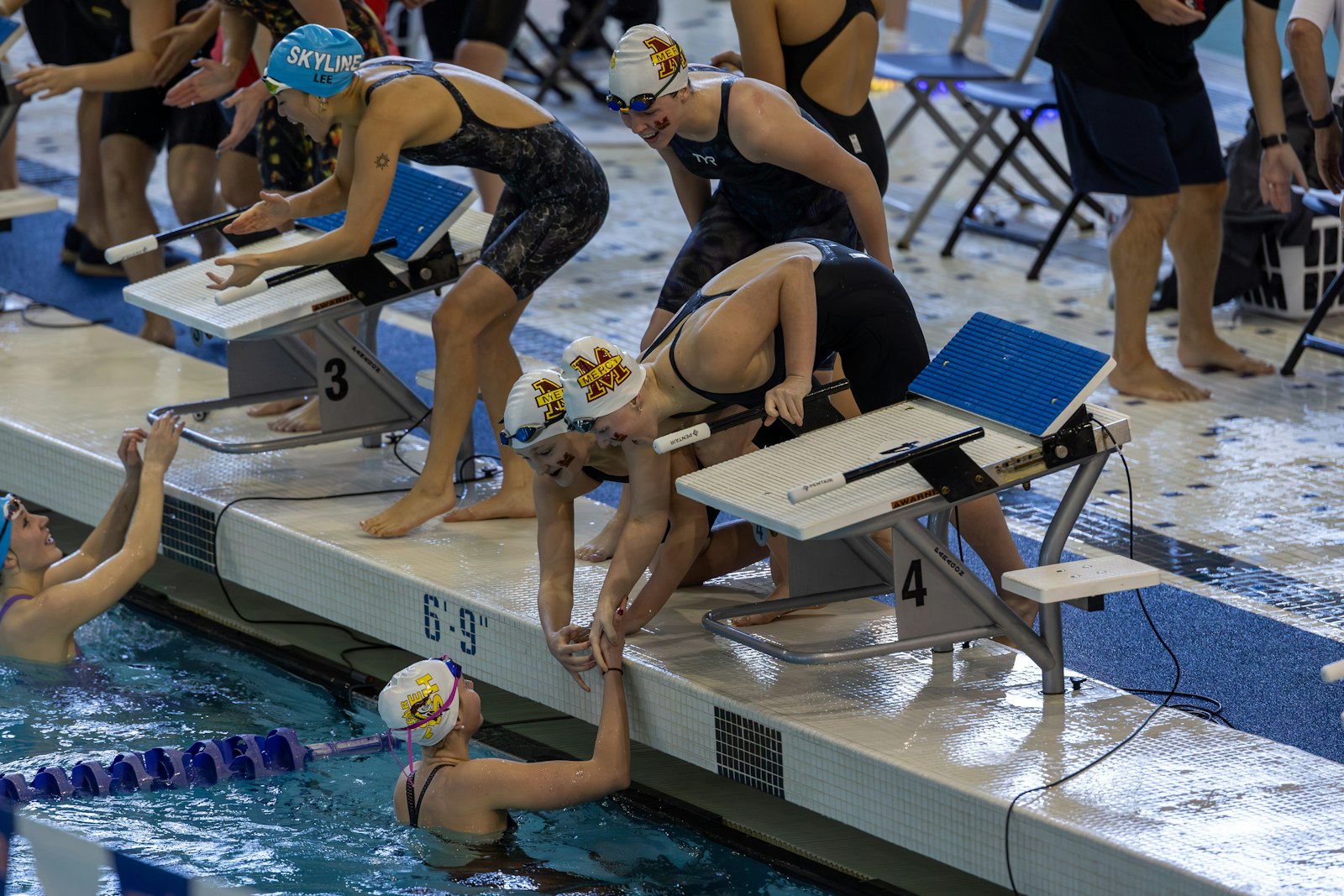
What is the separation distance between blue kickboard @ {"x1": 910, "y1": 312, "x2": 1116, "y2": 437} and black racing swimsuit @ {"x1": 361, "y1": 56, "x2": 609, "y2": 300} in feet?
3.64

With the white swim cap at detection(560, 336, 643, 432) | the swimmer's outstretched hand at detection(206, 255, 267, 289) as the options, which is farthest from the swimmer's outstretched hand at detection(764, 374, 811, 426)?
the swimmer's outstretched hand at detection(206, 255, 267, 289)

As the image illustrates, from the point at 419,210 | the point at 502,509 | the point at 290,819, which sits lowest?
the point at 290,819

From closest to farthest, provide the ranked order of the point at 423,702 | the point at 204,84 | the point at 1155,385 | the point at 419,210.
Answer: the point at 423,702 → the point at 419,210 → the point at 204,84 → the point at 1155,385

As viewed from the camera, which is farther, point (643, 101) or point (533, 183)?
point (533, 183)

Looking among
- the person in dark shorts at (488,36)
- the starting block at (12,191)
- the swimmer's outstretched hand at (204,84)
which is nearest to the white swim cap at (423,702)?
the swimmer's outstretched hand at (204,84)

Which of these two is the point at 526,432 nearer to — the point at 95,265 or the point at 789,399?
the point at 789,399

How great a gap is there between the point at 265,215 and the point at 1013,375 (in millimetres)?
1917

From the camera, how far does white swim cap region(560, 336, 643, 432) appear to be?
3482 mm

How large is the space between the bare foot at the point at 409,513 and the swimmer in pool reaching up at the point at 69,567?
55 cm

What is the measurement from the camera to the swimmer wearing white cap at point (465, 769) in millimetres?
3574

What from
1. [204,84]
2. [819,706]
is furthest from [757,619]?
[204,84]

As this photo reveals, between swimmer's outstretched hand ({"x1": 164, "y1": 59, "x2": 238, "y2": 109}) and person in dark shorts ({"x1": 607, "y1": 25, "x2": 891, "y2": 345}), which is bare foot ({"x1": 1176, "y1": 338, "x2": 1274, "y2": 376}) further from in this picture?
swimmer's outstretched hand ({"x1": 164, "y1": 59, "x2": 238, "y2": 109})

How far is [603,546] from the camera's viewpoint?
449 centimetres

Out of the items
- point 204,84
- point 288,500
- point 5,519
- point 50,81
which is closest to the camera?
point 5,519
